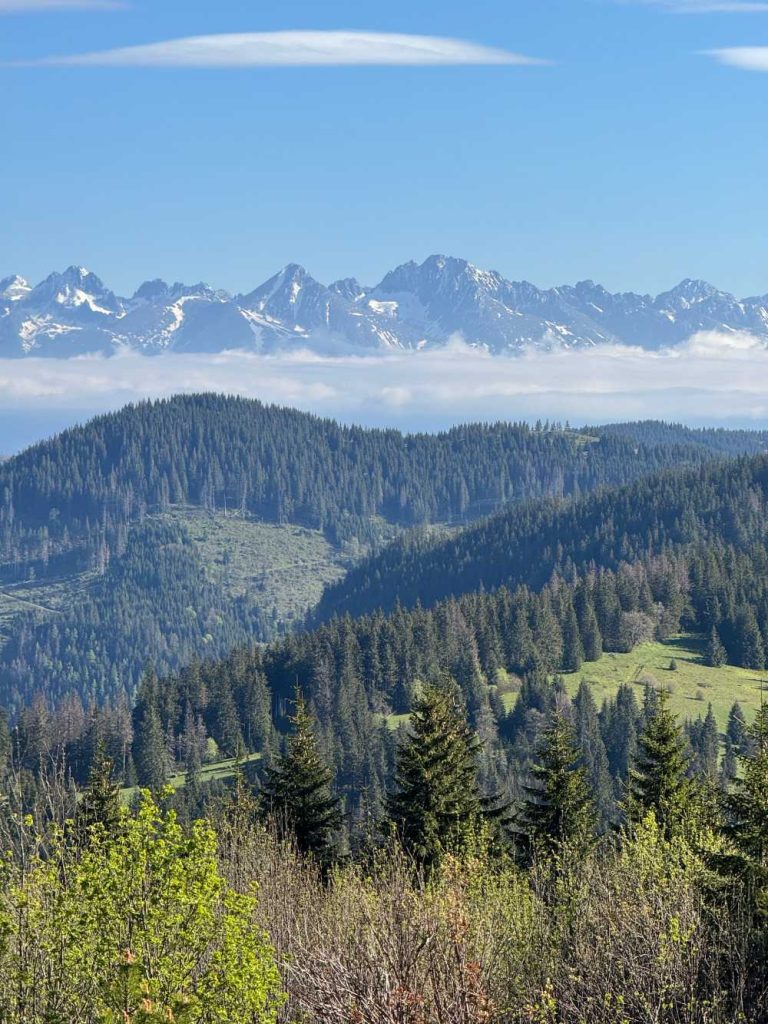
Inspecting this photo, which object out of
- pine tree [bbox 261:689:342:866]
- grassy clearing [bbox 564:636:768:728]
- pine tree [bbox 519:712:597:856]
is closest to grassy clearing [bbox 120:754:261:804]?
grassy clearing [bbox 564:636:768:728]

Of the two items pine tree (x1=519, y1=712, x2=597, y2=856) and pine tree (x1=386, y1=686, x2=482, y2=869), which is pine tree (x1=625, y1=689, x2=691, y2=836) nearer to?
pine tree (x1=519, y1=712, x2=597, y2=856)

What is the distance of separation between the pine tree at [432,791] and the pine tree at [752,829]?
23209 mm

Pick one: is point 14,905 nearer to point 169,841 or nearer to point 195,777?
point 169,841

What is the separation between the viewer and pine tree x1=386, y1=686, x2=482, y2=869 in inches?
2267

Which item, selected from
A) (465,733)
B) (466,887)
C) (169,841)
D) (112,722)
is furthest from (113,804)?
(112,722)

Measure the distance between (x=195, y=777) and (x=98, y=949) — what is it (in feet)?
504

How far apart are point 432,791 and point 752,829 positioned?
1032 inches

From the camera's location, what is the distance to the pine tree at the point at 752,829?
1273 inches

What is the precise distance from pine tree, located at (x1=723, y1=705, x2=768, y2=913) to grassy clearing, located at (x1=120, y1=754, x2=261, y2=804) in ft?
459

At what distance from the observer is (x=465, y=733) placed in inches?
2633

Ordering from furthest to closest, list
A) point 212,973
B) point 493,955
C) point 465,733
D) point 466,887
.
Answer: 1. point 465,733
2. point 466,887
3. point 493,955
4. point 212,973

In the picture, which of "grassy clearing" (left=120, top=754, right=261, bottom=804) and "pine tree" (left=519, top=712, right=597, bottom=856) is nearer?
"pine tree" (left=519, top=712, right=597, bottom=856)

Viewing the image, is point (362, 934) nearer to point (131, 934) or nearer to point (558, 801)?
point (131, 934)

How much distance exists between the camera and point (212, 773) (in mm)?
179750
